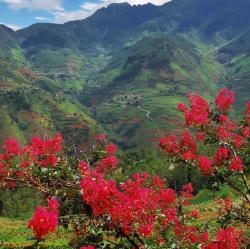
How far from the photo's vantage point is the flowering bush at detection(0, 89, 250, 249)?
5523 mm

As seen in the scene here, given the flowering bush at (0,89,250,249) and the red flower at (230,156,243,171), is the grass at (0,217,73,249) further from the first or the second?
the red flower at (230,156,243,171)

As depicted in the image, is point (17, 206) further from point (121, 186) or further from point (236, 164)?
point (236, 164)

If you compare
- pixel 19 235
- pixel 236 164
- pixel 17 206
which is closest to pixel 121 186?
pixel 236 164

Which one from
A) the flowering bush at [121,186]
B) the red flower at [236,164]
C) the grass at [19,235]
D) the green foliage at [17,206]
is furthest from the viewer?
the green foliage at [17,206]

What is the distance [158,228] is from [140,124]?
175 m

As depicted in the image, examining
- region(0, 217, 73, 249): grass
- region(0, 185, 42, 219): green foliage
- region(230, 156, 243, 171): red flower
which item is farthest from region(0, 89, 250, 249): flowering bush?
region(0, 185, 42, 219): green foliage

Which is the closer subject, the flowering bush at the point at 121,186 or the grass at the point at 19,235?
the flowering bush at the point at 121,186

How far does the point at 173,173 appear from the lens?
46.8 m

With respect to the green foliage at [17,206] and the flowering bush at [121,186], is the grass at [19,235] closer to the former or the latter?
the flowering bush at [121,186]

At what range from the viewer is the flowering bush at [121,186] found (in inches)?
217

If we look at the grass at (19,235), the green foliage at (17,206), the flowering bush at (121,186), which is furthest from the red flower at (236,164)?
the green foliage at (17,206)

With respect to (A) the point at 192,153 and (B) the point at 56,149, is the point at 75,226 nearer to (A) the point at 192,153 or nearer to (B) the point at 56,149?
(B) the point at 56,149

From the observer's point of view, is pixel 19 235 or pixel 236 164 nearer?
pixel 236 164

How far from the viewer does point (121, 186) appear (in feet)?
20.9
